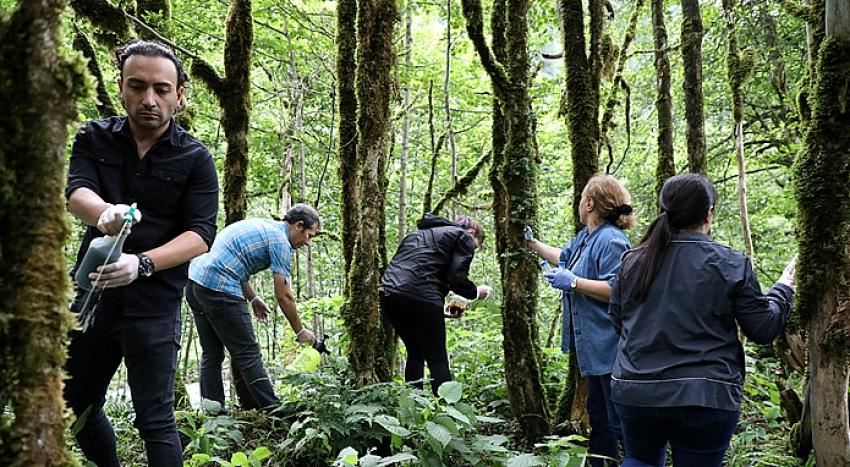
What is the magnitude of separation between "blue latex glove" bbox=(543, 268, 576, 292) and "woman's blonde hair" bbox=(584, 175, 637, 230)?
53 centimetres

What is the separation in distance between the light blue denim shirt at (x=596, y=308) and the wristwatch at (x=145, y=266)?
291 cm

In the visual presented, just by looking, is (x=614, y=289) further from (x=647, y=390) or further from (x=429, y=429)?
(x=429, y=429)

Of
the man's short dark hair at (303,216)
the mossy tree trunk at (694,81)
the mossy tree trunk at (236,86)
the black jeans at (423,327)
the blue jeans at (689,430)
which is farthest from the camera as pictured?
the mossy tree trunk at (694,81)

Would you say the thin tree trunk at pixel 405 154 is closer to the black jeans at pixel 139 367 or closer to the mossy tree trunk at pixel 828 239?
the mossy tree trunk at pixel 828 239

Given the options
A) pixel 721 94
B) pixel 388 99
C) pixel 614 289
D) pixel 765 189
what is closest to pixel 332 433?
pixel 614 289

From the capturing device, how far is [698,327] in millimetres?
3059

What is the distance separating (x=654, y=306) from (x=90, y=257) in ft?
8.71

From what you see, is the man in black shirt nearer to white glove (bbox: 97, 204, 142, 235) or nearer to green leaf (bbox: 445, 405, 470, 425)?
white glove (bbox: 97, 204, 142, 235)

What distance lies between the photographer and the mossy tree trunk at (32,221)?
1.36 meters

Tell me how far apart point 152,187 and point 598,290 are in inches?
114

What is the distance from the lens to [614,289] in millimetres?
3529

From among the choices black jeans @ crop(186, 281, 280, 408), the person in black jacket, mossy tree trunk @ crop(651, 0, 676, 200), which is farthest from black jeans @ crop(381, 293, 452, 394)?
mossy tree trunk @ crop(651, 0, 676, 200)

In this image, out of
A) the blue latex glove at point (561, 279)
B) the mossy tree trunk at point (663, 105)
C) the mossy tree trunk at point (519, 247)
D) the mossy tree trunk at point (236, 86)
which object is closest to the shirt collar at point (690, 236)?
the blue latex glove at point (561, 279)

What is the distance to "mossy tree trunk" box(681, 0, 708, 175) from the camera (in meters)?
6.77
